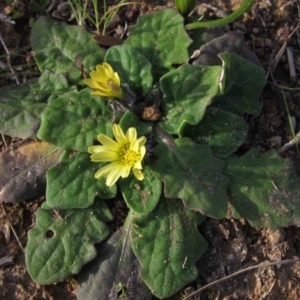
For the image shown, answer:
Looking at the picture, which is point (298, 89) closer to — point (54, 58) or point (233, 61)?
point (233, 61)

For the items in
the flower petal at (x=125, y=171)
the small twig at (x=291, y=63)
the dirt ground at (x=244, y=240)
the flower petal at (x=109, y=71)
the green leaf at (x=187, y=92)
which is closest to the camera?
the flower petal at (x=125, y=171)

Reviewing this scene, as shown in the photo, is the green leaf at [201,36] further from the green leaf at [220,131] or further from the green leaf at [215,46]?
the green leaf at [220,131]

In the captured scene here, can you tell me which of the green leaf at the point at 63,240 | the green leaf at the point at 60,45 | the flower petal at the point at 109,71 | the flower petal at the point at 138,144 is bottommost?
the green leaf at the point at 63,240

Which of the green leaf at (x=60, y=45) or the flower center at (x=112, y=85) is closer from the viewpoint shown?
the flower center at (x=112, y=85)

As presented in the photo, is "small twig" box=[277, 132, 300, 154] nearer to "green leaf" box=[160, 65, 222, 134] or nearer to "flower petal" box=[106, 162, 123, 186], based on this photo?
"green leaf" box=[160, 65, 222, 134]

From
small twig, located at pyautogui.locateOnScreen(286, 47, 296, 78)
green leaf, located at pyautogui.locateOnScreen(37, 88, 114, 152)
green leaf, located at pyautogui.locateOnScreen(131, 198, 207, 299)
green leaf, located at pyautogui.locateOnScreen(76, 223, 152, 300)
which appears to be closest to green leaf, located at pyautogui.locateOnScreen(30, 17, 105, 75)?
green leaf, located at pyautogui.locateOnScreen(37, 88, 114, 152)

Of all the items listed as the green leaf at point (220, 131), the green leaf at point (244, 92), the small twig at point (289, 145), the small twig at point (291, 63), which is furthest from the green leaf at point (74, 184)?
the small twig at point (291, 63)

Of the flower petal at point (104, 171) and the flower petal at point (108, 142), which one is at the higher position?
the flower petal at point (108, 142)
